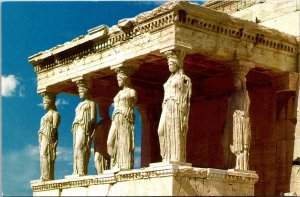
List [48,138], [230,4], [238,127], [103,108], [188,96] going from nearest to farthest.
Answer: [188,96], [238,127], [48,138], [103,108], [230,4]

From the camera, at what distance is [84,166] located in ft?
47.8

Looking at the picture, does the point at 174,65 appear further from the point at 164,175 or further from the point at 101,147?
the point at 101,147

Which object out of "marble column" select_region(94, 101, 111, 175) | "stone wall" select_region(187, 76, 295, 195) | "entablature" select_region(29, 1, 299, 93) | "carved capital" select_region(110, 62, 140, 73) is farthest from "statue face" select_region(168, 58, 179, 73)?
"marble column" select_region(94, 101, 111, 175)

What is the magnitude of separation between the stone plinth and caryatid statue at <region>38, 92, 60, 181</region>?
1.84m

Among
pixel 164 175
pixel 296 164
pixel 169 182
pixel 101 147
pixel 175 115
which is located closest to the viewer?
pixel 169 182

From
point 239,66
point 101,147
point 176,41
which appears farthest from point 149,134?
point 176,41

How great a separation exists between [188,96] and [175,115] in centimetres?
45

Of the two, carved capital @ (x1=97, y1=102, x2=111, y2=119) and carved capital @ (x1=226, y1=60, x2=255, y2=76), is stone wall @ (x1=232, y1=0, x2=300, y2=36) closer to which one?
carved capital @ (x1=226, y1=60, x2=255, y2=76)

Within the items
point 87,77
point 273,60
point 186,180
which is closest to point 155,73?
point 87,77

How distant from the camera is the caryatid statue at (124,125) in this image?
519 inches

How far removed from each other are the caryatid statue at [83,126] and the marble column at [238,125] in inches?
114

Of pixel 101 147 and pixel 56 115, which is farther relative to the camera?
pixel 56 115

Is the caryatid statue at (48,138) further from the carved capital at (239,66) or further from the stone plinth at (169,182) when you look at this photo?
the carved capital at (239,66)

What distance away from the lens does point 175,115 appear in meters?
12.2
